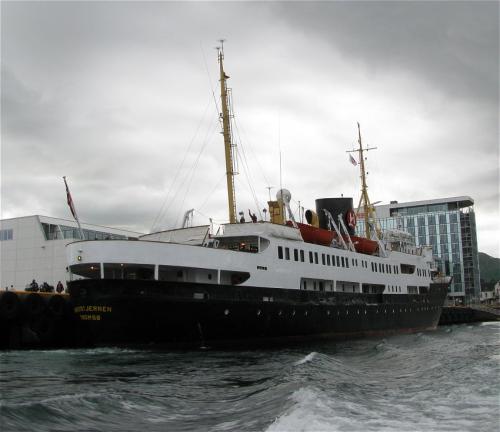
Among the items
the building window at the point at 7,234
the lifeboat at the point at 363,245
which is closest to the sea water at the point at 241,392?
the lifeboat at the point at 363,245

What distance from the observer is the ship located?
22.9 m

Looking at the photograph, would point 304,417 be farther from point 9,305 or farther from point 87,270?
point 9,305

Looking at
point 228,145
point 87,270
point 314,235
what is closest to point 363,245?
point 314,235

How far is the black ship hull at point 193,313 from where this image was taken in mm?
22625

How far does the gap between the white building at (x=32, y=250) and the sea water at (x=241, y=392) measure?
23.9 metres

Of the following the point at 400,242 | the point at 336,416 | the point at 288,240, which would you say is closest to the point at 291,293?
the point at 288,240

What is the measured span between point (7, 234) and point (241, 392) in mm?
39762

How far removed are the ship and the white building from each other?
17.8 meters

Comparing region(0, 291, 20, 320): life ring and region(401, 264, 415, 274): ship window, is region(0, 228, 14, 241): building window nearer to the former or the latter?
region(0, 291, 20, 320): life ring

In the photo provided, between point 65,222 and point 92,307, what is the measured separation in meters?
28.2

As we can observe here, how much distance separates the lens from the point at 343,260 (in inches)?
1414

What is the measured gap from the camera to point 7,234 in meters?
48.3

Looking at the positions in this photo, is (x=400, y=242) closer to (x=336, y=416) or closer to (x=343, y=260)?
(x=343, y=260)

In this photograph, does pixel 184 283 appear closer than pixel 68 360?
No
